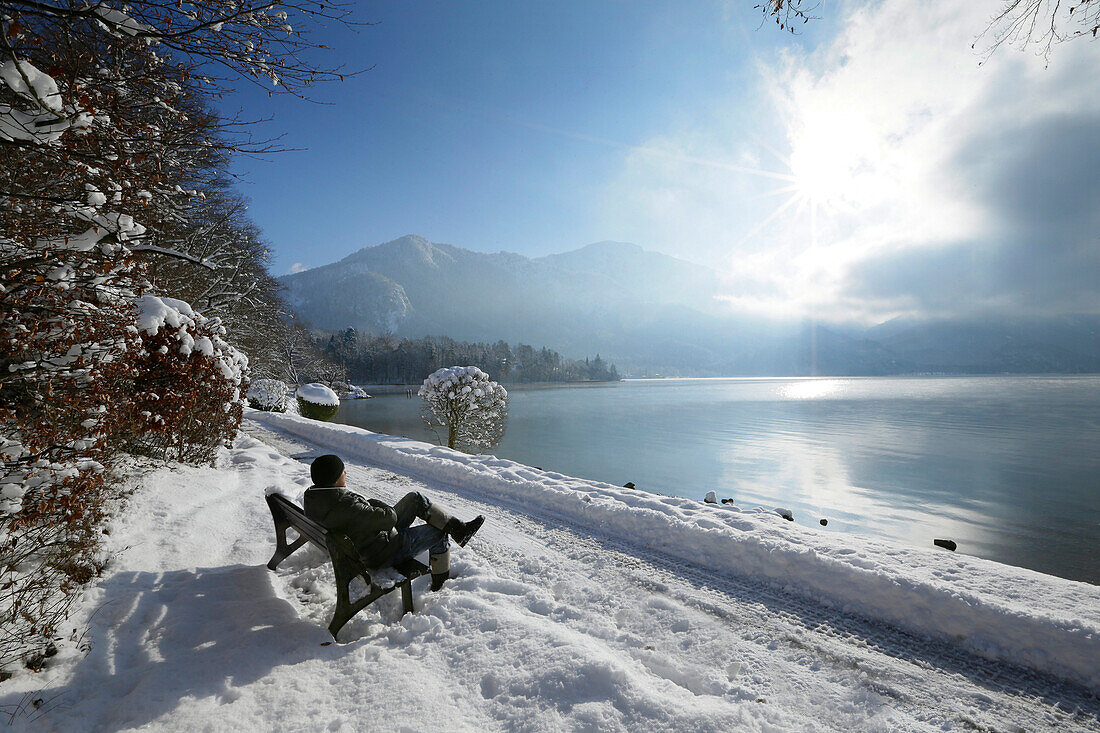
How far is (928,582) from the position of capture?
388cm

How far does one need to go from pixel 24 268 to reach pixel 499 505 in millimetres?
5778

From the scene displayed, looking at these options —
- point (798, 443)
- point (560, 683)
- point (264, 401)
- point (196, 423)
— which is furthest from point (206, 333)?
point (798, 443)

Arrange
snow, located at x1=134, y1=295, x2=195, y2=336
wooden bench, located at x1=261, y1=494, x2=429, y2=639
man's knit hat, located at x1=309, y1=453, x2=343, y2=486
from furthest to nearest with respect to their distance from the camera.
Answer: snow, located at x1=134, y1=295, x2=195, y2=336, man's knit hat, located at x1=309, y1=453, x2=343, y2=486, wooden bench, located at x1=261, y1=494, x2=429, y2=639

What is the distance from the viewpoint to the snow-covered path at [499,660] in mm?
2555

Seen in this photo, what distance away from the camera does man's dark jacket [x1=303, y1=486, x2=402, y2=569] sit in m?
3.34

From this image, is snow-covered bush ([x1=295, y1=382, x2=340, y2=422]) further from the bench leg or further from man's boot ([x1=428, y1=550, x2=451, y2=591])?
man's boot ([x1=428, y1=550, x2=451, y2=591])

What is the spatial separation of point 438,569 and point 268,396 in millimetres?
25453

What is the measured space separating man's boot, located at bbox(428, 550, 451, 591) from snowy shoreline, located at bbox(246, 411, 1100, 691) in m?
2.63

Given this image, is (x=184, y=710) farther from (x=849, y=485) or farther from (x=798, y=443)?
(x=798, y=443)

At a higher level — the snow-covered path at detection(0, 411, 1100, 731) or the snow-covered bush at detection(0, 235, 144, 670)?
the snow-covered bush at detection(0, 235, 144, 670)

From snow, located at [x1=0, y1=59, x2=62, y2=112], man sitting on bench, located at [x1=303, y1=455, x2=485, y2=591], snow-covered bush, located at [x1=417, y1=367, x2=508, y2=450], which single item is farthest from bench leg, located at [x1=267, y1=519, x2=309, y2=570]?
snow-covered bush, located at [x1=417, y1=367, x2=508, y2=450]

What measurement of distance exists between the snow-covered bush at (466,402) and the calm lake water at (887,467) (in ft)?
7.12

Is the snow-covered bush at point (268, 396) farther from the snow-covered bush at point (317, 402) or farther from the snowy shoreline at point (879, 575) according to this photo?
the snowy shoreline at point (879, 575)

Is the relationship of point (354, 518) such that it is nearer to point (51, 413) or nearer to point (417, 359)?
point (51, 413)
